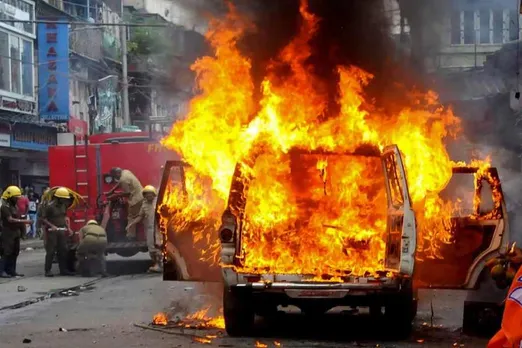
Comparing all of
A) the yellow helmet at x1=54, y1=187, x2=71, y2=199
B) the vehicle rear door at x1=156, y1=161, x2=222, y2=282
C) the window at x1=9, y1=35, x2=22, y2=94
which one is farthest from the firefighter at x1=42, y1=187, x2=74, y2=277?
the window at x1=9, y1=35, x2=22, y2=94

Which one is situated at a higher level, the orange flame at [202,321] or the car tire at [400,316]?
the car tire at [400,316]

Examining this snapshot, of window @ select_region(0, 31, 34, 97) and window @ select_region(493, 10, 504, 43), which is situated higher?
window @ select_region(0, 31, 34, 97)

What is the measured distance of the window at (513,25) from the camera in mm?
18608

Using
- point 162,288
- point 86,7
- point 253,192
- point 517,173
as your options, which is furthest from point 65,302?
point 86,7

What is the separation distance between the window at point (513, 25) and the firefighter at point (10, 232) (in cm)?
1021

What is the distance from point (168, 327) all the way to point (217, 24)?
13.9 feet

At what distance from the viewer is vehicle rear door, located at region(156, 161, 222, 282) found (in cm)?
932

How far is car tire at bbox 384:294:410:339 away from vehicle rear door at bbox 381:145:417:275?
0.35 metres

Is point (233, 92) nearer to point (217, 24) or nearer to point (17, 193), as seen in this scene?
point (217, 24)

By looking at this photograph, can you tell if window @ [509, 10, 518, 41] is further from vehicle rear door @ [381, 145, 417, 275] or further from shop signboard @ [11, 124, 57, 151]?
shop signboard @ [11, 124, 57, 151]

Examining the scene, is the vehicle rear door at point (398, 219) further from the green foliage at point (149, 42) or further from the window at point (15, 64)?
the window at point (15, 64)

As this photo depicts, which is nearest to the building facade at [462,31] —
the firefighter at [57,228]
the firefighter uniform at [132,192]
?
the firefighter uniform at [132,192]

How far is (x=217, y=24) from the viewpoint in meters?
11.6

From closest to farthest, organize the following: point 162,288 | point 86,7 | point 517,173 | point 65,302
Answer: point 65,302
point 162,288
point 517,173
point 86,7
